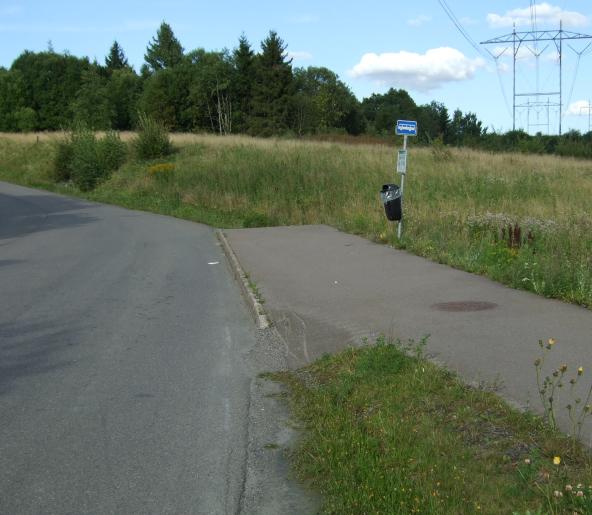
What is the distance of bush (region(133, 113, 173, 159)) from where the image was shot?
40.1 meters

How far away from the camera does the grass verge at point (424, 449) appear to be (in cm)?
374

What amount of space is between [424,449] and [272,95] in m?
73.1

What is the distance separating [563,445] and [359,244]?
10.9 metres

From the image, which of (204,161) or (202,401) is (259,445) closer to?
(202,401)

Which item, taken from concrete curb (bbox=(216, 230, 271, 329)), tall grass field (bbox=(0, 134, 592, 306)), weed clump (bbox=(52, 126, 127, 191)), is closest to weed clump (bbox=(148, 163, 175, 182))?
tall grass field (bbox=(0, 134, 592, 306))

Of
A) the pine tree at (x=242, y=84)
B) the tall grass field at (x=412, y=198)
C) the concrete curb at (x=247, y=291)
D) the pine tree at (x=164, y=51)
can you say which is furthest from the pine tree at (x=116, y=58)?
the concrete curb at (x=247, y=291)

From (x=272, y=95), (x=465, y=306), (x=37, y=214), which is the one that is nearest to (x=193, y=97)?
(x=272, y=95)

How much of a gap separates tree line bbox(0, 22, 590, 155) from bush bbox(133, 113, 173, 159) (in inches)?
930

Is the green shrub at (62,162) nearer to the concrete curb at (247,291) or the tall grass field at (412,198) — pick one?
the tall grass field at (412,198)

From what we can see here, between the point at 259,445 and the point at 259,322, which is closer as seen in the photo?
the point at 259,445

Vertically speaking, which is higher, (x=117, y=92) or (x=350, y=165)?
(x=117, y=92)

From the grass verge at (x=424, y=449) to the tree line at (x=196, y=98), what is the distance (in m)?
53.2

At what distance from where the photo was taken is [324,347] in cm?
732

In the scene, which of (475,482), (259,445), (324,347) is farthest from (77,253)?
(475,482)
